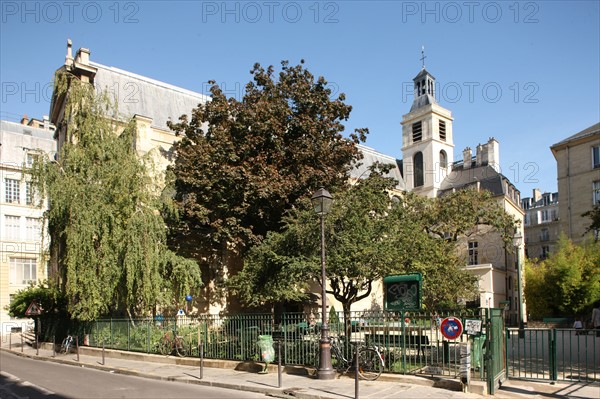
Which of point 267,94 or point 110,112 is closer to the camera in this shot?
point 110,112

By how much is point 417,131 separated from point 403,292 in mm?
46824

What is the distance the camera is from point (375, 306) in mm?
42438

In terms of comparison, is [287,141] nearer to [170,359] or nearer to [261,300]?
[261,300]

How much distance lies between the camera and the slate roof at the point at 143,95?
3247cm

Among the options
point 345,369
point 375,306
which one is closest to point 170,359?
point 345,369

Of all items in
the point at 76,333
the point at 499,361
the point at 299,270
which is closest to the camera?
the point at 499,361

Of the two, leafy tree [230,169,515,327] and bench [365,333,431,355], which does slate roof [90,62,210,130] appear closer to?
leafy tree [230,169,515,327]

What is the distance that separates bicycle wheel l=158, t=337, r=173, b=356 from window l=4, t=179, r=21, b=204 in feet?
112

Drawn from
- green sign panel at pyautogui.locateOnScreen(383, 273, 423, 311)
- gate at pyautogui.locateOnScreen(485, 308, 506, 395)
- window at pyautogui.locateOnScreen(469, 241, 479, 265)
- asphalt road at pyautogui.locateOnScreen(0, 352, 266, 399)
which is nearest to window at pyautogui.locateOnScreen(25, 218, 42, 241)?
asphalt road at pyautogui.locateOnScreen(0, 352, 266, 399)

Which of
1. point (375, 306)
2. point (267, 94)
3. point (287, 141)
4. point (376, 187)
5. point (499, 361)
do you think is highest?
point (267, 94)

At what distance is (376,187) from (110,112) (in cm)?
1322

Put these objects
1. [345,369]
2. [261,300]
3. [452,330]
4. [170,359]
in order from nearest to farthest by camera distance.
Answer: [452,330]
[345,369]
[170,359]
[261,300]

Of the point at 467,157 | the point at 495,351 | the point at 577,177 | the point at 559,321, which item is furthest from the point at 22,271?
the point at 577,177

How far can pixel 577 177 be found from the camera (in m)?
46.6
